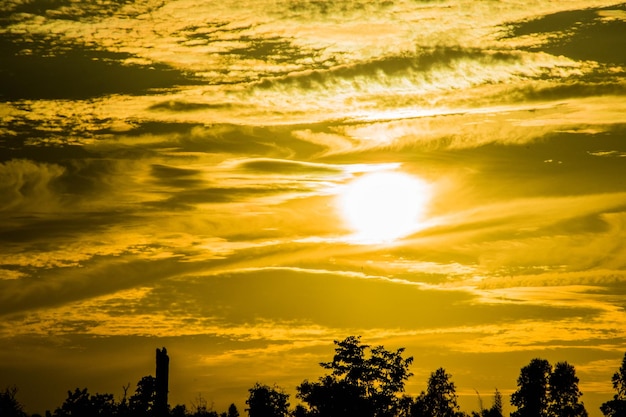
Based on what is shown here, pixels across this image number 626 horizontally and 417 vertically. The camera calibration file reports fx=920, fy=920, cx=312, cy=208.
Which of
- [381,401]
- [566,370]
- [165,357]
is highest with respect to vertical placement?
[566,370]

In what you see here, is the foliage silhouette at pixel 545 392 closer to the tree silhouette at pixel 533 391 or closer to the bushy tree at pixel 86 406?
the tree silhouette at pixel 533 391

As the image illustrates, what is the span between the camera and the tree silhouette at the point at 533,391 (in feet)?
415

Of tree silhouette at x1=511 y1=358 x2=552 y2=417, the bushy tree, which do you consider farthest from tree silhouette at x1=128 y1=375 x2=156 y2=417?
tree silhouette at x1=511 y1=358 x2=552 y2=417

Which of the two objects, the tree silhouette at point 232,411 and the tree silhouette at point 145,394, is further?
the tree silhouette at point 232,411

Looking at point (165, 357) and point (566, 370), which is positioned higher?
point (566, 370)

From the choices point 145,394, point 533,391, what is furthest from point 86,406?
point 533,391

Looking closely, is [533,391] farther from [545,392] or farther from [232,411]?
[232,411]

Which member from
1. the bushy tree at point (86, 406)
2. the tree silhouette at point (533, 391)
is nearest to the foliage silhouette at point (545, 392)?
the tree silhouette at point (533, 391)

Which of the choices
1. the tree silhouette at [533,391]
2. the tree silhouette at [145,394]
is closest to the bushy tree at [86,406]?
the tree silhouette at [145,394]

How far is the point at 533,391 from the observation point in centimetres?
12912

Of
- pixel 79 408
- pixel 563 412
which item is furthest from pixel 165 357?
pixel 563 412

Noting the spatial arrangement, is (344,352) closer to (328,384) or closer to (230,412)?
(328,384)

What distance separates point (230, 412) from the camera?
160 m

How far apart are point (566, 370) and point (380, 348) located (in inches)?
1928
